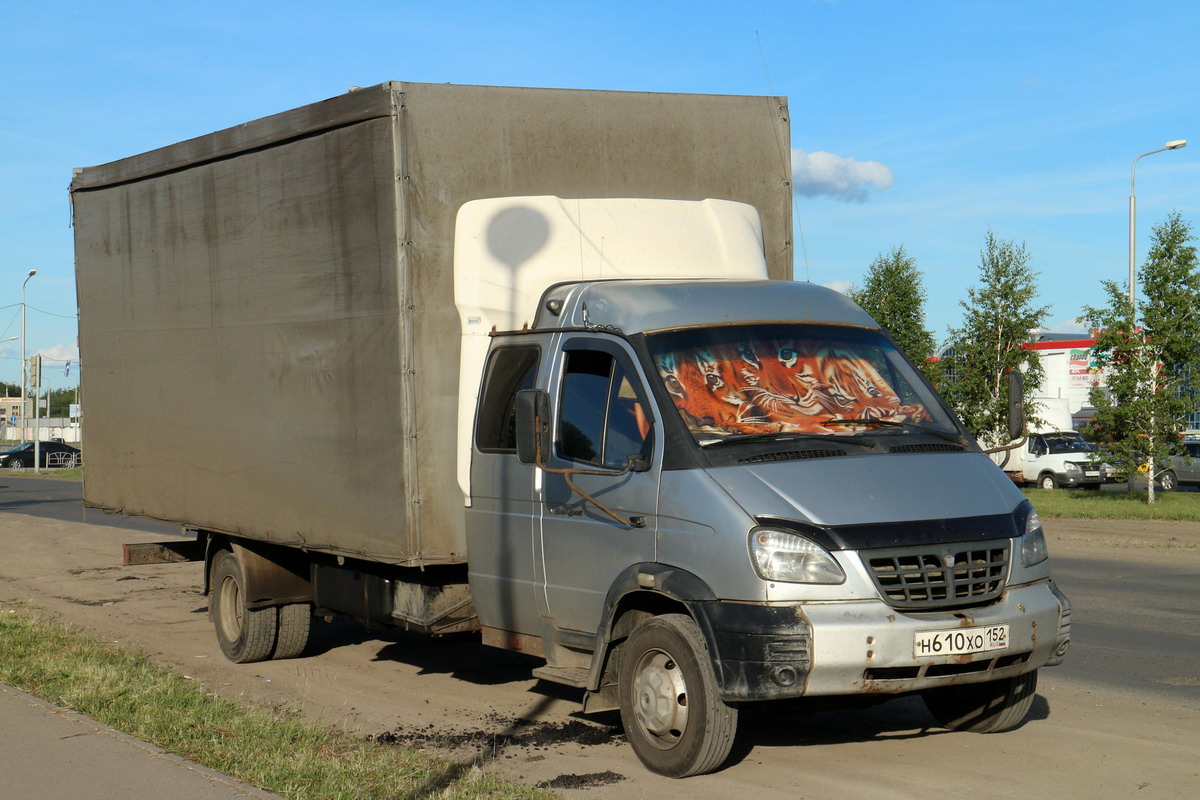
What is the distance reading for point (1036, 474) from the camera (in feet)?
118

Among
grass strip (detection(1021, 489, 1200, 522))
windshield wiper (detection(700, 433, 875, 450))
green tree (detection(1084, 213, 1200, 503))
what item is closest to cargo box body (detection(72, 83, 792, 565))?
windshield wiper (detection(700, 433, 875, 450))

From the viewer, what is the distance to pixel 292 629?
9.34m

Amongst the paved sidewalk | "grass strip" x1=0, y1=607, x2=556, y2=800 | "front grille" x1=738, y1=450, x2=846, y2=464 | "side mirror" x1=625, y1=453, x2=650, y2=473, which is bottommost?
"grass strip" x1=0, y1=607, x2=556, y2=800

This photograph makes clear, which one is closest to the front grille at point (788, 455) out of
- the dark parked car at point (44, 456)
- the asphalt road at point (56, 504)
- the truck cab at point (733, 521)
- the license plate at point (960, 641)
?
the truck cab at point (733, 521)

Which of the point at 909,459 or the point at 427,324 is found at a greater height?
the point at 427,324

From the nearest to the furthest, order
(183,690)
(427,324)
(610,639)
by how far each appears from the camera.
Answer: (610,639)
(427,324)
(183,690)

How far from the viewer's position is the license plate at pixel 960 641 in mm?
5363

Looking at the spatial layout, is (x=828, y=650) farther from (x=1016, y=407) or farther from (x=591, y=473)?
(x=1016, y=407)

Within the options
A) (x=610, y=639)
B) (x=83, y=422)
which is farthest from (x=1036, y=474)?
(x=610, y=639)

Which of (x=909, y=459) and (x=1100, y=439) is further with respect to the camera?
(x=1100, y=439)

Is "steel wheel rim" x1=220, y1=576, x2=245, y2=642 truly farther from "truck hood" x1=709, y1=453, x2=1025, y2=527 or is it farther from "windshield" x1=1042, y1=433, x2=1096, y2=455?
"windshield" x1=1042, y1=433, x2=1096, y2=455

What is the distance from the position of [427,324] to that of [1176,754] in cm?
444

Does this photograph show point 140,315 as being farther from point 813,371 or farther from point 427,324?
point 813,371

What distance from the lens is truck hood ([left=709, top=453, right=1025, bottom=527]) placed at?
546 cm
